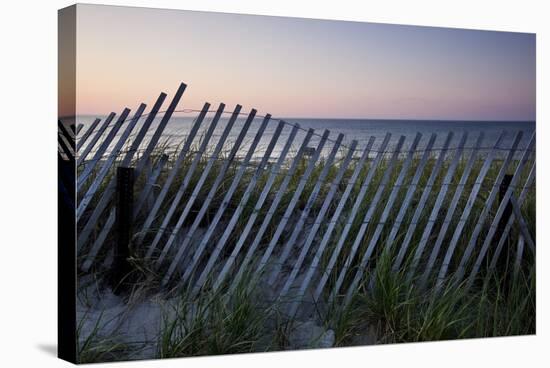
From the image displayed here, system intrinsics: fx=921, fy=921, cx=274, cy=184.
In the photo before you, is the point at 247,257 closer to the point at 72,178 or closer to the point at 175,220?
the point at 175,220

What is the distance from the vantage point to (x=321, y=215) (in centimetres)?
590

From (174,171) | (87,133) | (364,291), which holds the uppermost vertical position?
(87,133)

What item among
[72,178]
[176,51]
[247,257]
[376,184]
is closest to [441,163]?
[376,184]

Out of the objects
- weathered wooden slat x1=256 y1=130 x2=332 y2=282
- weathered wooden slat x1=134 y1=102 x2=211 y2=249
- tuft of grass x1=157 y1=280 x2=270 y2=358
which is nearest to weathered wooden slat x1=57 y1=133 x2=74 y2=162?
weathered wooden slat x1=134 y1=102 x2=211 y2=249

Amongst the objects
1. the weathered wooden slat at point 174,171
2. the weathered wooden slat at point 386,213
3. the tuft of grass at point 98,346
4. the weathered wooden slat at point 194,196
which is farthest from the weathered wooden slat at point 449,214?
the tuft of grass at point 98,346

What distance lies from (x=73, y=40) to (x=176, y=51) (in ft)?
2.11

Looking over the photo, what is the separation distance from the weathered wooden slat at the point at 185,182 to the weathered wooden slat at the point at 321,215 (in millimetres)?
839

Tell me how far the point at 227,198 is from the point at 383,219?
3.44ft

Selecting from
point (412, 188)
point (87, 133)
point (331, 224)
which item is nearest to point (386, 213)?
point (412, 188)

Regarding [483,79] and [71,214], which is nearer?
[71,214]

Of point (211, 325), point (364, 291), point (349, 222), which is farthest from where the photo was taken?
point (349, 222)

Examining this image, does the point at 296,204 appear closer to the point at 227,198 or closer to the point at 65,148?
the point at 227,198

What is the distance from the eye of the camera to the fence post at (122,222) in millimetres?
5414

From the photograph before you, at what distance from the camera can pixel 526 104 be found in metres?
6.40
